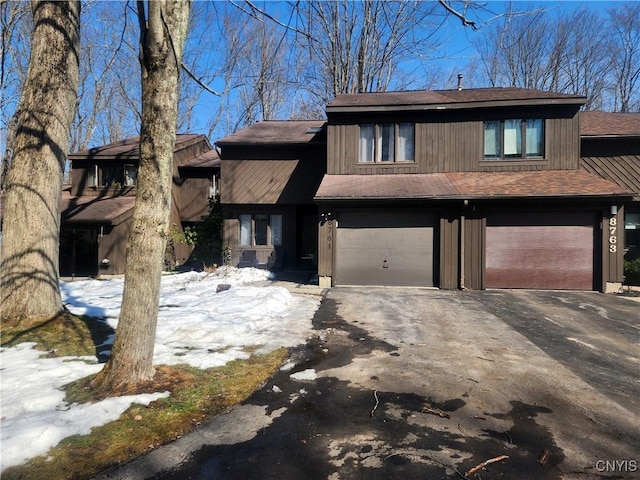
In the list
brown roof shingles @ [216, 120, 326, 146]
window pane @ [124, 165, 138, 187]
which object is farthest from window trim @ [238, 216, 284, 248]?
window pane @ [124, 165, 138, 187]

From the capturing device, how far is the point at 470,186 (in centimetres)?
1116

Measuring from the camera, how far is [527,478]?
2684 millimetres

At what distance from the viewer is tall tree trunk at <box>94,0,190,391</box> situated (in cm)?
388

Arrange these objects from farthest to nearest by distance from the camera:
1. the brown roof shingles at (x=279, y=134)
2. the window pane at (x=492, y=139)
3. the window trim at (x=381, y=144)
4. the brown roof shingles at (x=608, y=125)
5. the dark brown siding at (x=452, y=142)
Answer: the brown roof shingles at (x=279, y=134), the brown roof shingles at (x=608, y=125), the window trim at (x=381, y=144), the window pane at (x=492, y=139), the dark brown siding at (x=452, y=142)

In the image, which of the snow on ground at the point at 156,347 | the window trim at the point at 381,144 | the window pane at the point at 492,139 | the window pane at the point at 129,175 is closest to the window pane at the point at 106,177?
the window pane at the point at 129,175

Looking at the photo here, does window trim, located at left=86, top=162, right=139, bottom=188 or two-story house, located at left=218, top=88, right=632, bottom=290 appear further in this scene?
window trim, located at left=86, top=162, right=139, bottom=188

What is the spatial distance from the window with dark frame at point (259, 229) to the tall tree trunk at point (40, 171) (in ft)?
31.4

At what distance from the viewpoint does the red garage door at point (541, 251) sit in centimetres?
1073

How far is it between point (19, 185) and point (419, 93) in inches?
534

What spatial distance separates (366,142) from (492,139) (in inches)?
163

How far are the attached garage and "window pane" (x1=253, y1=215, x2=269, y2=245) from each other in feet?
16.9

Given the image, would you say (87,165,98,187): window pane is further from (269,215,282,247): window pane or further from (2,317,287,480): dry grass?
(2,317,287,480): dry grass

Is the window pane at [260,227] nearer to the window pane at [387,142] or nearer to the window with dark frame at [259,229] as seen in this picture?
the window with dark frame at [259,229]

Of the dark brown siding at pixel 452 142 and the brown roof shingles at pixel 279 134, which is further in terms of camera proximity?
the brown roof shingles at pixel 279 134
